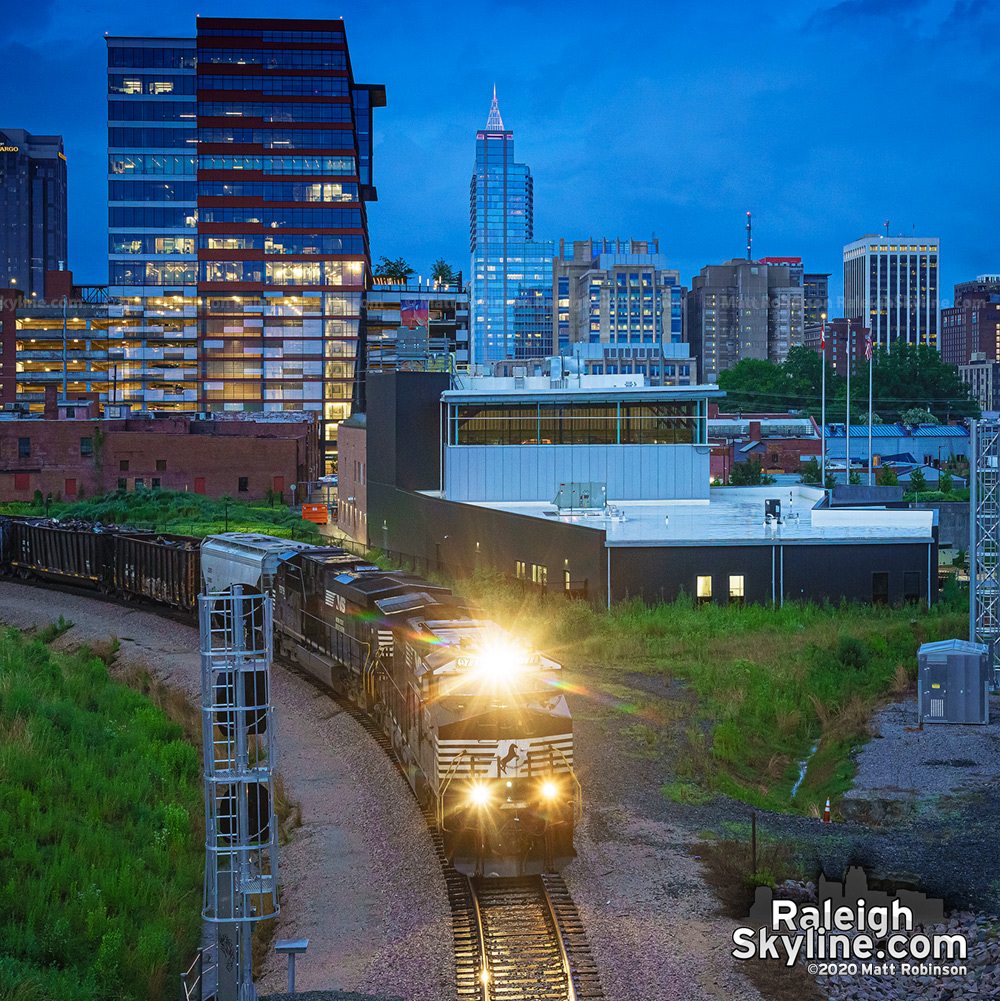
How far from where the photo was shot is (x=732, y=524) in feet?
144

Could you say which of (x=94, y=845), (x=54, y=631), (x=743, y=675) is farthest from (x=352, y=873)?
(x=54, y=631)

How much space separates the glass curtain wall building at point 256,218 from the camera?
136875 mm

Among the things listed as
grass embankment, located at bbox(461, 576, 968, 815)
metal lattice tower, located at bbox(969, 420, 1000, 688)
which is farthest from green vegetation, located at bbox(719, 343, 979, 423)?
metal lattice tower, located at bbox(969, 420, 1000, 688)

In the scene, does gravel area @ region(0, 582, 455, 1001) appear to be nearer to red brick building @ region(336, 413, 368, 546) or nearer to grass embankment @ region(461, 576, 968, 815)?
grass embankment @ region(461, 576, 968, 815)

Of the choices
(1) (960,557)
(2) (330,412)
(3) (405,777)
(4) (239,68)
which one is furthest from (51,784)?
(4) (239,68)

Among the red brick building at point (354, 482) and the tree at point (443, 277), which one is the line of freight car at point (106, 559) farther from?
the tree at point (443, 277)

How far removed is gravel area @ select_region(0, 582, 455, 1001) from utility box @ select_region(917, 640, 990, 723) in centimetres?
1396

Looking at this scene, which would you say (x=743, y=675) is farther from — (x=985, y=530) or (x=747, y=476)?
(x=747, y=476)

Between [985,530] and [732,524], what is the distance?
11726 millimetres

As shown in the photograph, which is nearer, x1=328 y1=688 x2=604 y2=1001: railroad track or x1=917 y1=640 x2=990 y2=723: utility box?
x1=328 y1=688 x2=604 y2=1001: railroad track

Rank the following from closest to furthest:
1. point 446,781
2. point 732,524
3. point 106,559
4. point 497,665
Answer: point 446,781, point 497,665, point 732,524, point 106,559

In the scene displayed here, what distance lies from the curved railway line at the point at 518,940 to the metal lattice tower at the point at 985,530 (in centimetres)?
2017

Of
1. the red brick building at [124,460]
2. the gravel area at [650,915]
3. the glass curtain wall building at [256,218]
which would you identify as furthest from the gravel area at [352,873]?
the glass curtain wall building at [256,218]

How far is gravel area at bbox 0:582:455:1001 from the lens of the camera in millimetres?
14977
